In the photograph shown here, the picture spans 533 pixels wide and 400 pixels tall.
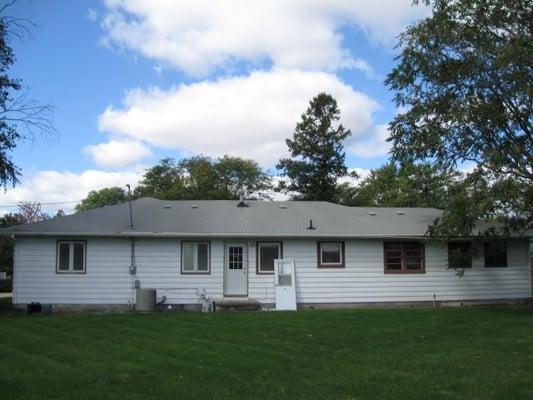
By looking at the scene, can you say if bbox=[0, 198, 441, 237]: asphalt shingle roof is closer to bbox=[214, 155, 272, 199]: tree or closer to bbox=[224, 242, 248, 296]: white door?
bbox=[224, 242, 248, 296]: white door

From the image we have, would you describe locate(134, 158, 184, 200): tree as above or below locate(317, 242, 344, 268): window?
above

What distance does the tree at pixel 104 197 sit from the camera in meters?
75.8

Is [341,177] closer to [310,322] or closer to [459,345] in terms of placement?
[310,322]

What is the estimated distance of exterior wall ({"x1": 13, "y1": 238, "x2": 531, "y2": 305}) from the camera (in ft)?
71.1

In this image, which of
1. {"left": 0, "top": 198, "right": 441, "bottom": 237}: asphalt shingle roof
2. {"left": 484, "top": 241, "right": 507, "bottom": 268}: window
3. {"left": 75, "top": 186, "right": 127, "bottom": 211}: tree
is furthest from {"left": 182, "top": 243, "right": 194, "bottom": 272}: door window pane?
{"left": 75, "top": 186, "right": 127, "bottom": 211}: tree

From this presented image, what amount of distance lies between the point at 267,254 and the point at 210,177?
1490 inches

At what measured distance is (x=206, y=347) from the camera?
482 inches

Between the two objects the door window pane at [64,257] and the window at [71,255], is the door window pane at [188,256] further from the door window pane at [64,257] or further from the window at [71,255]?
the door window pane at [64,257]

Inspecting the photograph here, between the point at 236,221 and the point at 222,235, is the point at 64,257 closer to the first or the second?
the point at 222,235

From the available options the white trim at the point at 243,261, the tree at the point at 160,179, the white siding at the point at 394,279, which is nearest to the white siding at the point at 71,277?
the white trim at the point at 243,261

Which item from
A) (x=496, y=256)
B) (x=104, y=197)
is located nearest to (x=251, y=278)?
(x=496, y=256)

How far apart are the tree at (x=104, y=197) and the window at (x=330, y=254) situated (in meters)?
55.6

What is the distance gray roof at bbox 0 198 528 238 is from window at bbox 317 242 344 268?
55 centimetres

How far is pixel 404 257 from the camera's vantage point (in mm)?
23297
